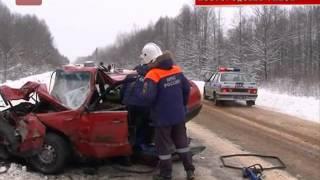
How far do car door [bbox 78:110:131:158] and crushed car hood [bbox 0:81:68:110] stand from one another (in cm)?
57

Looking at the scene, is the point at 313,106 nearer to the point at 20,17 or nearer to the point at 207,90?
the point at 207,90

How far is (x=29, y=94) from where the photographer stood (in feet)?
27.2

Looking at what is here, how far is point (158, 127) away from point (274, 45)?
56.3m

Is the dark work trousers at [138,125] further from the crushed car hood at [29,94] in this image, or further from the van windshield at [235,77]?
the van windshield at [235,77]

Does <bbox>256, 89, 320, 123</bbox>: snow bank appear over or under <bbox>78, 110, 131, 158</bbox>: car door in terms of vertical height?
under

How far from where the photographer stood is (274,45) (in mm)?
61688

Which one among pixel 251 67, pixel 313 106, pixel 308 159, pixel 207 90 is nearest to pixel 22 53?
pixel 251 67

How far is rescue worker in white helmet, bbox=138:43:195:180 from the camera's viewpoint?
7152 mm

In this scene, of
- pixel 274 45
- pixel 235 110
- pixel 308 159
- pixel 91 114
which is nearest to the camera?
pixel 91 114

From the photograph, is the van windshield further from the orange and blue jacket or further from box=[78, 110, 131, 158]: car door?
the orange and blue jacket

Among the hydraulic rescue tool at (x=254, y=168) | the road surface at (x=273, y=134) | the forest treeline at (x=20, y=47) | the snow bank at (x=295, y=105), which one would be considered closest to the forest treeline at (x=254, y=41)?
the forest treeline at (x=20, y=47)

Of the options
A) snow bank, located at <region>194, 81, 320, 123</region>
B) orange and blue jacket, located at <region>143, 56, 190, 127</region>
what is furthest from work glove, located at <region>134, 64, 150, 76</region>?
snow bank, located at <region>194, 81, 320, 123</region>

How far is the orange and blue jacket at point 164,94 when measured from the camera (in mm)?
7117

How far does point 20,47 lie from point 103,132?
80814 mm
